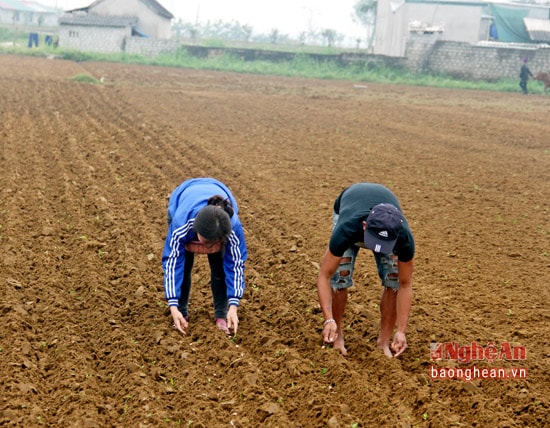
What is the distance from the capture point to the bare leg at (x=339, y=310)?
5.54 m

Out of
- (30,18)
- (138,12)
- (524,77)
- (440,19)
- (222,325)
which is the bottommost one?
(222,325)

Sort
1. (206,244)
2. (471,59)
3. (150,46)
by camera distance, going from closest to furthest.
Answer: (206,244) → (471,59) → (150,46)

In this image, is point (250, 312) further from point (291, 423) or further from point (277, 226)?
point (277, 226)

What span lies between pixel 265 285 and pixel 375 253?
6.56ft

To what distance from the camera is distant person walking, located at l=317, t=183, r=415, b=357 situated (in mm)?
4809

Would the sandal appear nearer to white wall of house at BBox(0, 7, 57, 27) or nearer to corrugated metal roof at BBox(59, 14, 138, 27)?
corrugated metal roof at BBox(59, 14, 138, 27)

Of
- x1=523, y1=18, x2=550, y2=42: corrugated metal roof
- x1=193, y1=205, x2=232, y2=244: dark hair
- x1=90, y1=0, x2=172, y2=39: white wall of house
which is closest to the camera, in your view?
x1=193, y1=205, x2=232, y2=244: dark hair

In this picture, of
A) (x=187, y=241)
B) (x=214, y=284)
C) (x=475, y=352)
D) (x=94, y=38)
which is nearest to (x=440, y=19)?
(x=94, y=38)

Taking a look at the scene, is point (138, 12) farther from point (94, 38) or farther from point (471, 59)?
point (471, 59)

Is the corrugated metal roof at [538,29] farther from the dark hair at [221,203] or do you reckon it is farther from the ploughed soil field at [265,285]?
Result: the dark hair at [221,203]

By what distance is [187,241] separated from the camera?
541 centimetres

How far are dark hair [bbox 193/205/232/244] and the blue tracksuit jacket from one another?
0.21 m

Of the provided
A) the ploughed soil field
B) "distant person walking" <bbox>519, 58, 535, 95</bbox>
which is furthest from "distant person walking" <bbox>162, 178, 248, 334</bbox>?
"distant person walking" <bbox>519, 58, 535, 95</bbox>

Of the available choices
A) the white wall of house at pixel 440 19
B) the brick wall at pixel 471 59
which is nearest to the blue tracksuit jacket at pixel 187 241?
the brick wall at pixel 471 59
